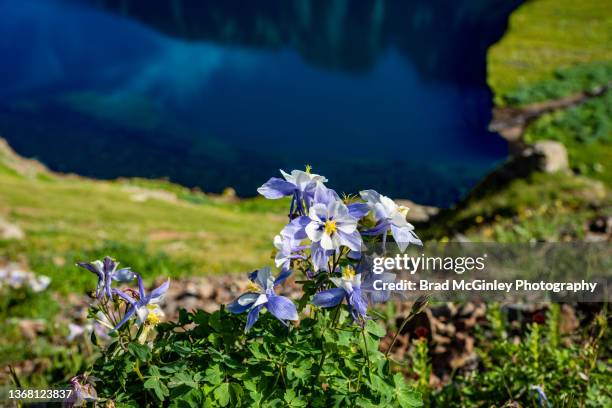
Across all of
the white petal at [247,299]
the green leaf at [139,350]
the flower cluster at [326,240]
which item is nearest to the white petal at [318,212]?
the flower cluster at [326,240]

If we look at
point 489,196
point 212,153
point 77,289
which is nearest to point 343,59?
point 212,153

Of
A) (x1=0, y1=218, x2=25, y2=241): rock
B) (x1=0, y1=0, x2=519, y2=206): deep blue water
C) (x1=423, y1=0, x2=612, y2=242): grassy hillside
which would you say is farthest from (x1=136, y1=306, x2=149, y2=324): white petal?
(x1=0, y1=0, x2=519, y2=206): deep blue water

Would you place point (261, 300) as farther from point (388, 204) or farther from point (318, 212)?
point (388, 204)

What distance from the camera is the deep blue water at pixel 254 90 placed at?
24.9m

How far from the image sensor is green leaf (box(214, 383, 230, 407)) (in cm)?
205

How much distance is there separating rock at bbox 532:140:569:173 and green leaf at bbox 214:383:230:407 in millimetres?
11972

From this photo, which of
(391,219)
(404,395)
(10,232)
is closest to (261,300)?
(391,219)

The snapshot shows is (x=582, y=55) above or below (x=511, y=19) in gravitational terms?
below

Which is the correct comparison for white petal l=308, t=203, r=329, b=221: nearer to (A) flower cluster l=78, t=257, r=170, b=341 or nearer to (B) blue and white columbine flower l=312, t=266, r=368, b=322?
(B) blue and white columbine flower l=312, t=266, r=368, b=322

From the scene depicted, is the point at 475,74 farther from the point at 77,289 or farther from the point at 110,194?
the point at 77,289

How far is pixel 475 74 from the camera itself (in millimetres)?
33719

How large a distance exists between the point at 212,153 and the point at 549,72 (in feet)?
58.3

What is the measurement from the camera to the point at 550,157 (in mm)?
13055

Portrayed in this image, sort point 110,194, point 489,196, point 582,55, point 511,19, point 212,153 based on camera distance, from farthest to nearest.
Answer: point 511,19, point 582,55, point 212,153, point 110,194, point 489,196
